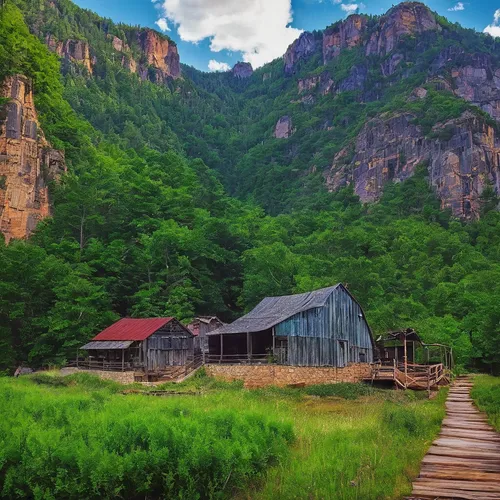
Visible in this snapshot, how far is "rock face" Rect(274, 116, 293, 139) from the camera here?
17660 cm

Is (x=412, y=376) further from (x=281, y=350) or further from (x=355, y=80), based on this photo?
(x=355, y=80)

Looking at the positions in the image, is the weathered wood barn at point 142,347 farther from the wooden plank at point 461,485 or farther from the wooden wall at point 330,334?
the wooden plank at point 461,485

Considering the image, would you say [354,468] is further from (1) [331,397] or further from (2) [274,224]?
(2) [274,224]

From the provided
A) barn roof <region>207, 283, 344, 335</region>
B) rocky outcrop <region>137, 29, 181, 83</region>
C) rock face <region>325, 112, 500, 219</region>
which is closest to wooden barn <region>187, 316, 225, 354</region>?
barn roof <region>207, 283, 344, 335</region>

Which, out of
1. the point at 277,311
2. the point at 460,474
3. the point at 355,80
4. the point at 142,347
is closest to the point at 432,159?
the point at 355,80

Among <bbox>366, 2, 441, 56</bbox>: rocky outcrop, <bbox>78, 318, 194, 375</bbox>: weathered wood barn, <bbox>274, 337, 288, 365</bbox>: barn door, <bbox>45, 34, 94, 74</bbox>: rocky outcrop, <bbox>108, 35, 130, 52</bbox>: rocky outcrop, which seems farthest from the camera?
<bbox>366, 2, 441, 56</bbox>: rocky outcrop

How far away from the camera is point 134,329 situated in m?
40.2

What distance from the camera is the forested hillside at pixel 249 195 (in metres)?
46.0

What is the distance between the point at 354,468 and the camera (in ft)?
34.7

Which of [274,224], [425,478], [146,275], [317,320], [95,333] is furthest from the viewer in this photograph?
[274,224]

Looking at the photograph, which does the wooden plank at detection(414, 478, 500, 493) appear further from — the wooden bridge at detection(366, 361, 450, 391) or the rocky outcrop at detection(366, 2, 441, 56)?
the rocky outcrop at detection(366, 2, 441, 56)

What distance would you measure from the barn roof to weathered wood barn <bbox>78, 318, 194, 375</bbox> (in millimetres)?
4506

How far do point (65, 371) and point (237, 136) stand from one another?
14819 cm

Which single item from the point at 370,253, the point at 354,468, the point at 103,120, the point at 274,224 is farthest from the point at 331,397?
the point at 103,120
